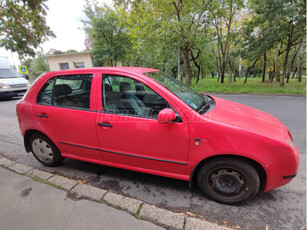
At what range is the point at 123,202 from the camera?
1935 millimetres

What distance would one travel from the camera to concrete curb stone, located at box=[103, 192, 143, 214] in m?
1.85

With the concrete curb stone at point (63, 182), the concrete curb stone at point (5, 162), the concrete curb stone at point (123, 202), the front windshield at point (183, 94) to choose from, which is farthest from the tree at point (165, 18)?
the concrete curb stone at point (123, 202)

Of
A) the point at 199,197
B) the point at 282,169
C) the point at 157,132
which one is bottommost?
the point at 199,197

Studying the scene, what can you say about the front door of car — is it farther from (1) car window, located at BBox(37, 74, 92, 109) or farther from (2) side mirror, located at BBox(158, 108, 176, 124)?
(1) car window, located at BBox(37, 74, 92, 109)

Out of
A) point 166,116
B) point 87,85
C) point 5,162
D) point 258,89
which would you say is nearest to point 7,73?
point 5,162

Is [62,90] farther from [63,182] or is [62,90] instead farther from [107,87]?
[63,182]

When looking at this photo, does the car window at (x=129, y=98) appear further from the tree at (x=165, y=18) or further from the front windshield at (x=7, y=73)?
the front windshield at (x=7, y=73)

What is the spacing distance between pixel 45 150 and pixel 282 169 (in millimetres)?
3425

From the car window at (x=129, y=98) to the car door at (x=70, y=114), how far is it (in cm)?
21

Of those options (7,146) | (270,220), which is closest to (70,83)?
(7,146)

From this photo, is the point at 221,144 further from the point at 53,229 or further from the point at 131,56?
the point at 131,56

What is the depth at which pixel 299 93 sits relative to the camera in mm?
9953

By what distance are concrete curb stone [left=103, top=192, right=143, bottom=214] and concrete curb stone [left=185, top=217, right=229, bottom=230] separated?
0.58 meters

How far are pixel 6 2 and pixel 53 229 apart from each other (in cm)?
421
